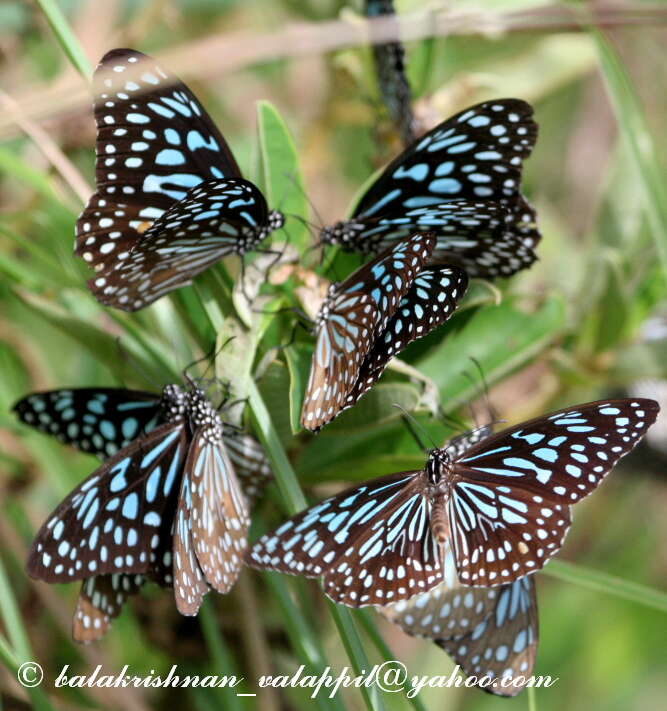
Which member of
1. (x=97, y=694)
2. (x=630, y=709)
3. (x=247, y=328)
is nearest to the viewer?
(x=247, y=328)

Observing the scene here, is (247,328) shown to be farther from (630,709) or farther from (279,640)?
(630,709)

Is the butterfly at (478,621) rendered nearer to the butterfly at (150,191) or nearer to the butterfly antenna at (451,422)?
the butterfly antenna at (451,422)

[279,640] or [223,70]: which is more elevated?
[223,70]

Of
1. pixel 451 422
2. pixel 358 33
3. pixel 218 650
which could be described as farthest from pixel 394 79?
pixel 218 650

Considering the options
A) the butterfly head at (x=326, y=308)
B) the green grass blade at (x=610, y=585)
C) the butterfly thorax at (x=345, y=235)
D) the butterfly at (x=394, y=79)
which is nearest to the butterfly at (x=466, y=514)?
the green grass blade at (x=610, y=585)

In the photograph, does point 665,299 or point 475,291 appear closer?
point 475,291

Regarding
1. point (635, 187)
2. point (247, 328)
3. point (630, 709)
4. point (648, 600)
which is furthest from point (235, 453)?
point (630, 709)
